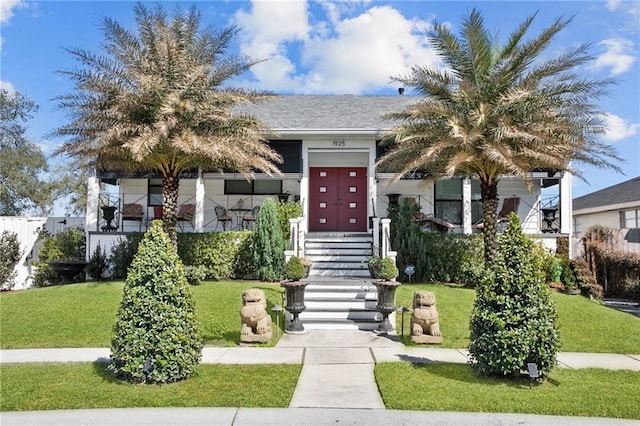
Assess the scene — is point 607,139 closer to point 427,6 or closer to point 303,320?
point 427,6

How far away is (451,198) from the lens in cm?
1659

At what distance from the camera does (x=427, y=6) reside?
473 inches

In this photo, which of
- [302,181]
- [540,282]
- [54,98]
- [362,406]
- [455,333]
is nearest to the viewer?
[362,406]

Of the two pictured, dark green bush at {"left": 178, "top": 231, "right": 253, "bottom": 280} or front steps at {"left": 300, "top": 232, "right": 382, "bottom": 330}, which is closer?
front steps at {"left": 300, "top": 232, "right": 382, "bottom": 330}

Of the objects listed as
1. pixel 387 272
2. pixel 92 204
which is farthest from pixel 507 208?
pixel 92 204

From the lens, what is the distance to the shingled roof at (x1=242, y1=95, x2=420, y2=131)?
50.3ft

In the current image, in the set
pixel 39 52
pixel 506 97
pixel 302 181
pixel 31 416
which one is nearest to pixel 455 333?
pixel 506 97

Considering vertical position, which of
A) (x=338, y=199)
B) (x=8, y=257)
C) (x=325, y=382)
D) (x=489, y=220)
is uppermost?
(x=338, y=199)

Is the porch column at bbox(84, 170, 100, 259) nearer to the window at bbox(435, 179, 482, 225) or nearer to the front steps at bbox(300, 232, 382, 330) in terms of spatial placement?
the front steps at bbox(300, 232, 382, 330)

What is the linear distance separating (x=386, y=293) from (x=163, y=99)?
706 cm

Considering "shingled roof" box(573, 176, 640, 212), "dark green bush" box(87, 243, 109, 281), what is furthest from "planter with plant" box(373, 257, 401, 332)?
"shingled roof" box(573, 176, 640, 212)

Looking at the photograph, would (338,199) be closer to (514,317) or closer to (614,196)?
(514,317)

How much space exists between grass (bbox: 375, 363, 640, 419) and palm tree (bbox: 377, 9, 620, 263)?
17.1 feet

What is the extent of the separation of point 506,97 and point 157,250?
28.8ft
